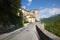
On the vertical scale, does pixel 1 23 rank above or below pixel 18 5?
below

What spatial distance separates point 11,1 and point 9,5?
1481mm

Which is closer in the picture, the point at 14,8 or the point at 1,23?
the point at 1,23

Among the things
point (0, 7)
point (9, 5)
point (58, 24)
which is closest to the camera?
point (58, 24)

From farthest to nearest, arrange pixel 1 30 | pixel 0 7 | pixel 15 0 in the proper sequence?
1. pixel 15 0
2. pixel 0 7
3. pixel 1 30

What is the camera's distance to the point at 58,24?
2903cm

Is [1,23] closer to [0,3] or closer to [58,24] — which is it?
[0,3]

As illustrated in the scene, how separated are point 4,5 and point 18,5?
14018 mm

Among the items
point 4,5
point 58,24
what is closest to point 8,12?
point 4,5

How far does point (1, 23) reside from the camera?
1797 inches

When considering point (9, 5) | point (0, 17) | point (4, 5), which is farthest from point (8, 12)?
point (0, 17)

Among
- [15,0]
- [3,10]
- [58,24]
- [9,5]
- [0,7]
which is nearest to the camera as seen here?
[58,24]

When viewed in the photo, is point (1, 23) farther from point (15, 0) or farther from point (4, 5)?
point (15, 0)

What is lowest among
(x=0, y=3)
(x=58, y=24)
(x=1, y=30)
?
(x=1, y=30)

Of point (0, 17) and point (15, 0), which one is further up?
point (15, 0)
